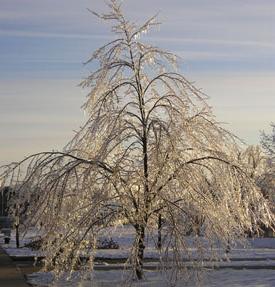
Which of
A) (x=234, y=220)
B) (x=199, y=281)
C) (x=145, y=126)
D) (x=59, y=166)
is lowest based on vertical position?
(x=199, y=281)

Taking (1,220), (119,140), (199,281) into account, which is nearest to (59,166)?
(119,140)

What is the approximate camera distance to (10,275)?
19.8 m

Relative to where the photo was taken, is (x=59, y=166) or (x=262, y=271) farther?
(x=262, y=271)

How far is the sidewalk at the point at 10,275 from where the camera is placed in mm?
17422

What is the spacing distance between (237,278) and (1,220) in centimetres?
4982

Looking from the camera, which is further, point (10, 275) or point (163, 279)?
point (10, 275)

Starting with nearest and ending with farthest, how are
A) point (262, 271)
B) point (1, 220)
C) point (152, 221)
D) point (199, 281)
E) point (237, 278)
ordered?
point (199, 281) < point (152, 221) < point (237, 278) < point (262, 271) < point (1, 220)

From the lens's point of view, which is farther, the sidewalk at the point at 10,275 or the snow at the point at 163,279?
the sidewalk at the point at 10,275

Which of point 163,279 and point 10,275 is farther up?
point 10,275

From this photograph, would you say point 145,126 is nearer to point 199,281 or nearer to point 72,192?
point 72,192

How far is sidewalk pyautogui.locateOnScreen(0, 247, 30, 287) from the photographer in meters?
17.4

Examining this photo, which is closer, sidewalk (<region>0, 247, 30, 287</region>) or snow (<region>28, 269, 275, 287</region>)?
snow (<region>28, 269, 275, 287</region>)

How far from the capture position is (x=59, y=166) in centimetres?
1551

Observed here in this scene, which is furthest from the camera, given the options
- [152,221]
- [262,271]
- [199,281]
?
[262,271]
